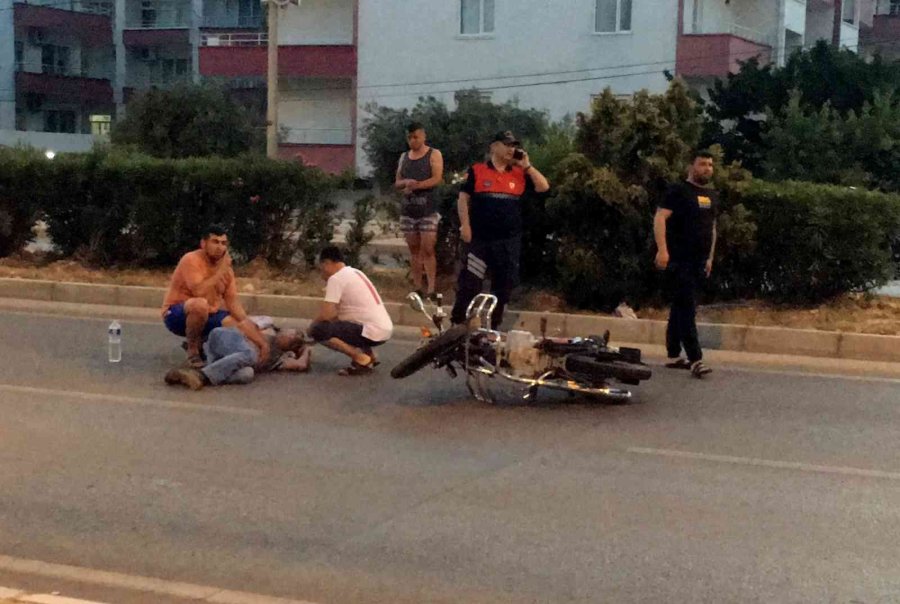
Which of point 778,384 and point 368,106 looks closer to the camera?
point 778,384

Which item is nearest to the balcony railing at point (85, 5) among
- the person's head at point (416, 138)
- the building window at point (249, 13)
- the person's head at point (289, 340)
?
the building window at point (249, 13)

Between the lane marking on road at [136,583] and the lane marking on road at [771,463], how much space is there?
130 inches

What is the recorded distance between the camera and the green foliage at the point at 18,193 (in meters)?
16.8

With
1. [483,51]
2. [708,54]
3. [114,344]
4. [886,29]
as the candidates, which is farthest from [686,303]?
[886,29]

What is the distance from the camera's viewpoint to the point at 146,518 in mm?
6664

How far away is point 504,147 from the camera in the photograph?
36.7 feet

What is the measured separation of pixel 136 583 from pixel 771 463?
A: 4.00 meters

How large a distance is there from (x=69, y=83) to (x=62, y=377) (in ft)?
170

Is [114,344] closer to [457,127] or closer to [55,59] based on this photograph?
[457,127]

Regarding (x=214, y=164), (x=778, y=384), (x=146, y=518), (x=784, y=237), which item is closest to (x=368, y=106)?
(x=214, y=164)

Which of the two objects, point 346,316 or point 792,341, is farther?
point 792,341

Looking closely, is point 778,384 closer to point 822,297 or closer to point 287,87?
point 822,297

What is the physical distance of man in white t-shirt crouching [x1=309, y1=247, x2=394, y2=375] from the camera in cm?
1057

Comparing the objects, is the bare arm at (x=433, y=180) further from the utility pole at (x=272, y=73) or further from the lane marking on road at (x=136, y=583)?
the utility pole at (x=272, y=73)
